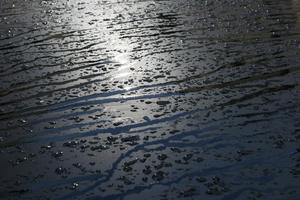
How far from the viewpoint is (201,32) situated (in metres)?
10.2

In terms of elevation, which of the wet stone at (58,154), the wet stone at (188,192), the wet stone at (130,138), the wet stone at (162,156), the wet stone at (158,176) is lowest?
the wet stone at (188,192)

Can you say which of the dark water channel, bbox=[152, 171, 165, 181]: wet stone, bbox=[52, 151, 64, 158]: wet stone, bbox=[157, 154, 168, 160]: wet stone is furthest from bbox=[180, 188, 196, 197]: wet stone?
bbox=[52, 151, 64, 158]: wet stone

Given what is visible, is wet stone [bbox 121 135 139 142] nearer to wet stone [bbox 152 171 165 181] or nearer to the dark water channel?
the dark water channel

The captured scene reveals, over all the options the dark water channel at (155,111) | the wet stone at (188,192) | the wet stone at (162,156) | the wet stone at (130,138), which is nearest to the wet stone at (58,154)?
the dark water channel at (155,111)

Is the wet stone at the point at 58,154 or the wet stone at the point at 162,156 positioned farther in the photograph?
the wet stone at the point at 58,154

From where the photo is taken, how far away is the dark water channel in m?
4.11

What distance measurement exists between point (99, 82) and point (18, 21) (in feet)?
25.9

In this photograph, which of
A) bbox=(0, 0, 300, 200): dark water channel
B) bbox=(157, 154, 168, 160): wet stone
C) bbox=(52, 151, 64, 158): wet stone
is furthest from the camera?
bbox=(52, 151, 64, 158): wet stone

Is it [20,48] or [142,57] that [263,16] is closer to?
[142,57]

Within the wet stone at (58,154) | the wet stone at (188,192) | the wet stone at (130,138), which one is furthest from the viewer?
the wet stone at (130,138)

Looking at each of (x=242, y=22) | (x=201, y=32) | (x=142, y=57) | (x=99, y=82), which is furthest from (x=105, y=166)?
(x=242, y=22)

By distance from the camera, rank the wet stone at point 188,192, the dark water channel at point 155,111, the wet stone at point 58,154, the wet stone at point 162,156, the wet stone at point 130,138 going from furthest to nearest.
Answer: the wet stone at point 130,138
the wet stone at point 58,154
the wet stone at point 162,156
the dark water channel at point 155,111
the wet stone at point 188,192

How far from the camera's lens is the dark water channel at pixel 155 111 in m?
4.11

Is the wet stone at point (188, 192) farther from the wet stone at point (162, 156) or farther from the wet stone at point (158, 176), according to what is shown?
the wet stone at point (162, 156)
